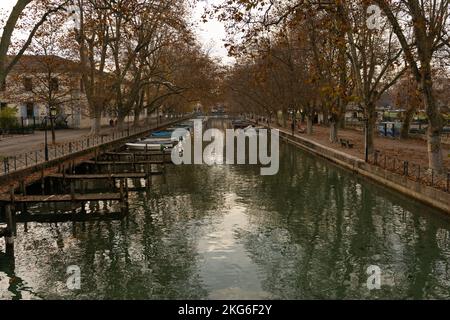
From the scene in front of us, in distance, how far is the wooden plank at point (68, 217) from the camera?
19.2 meters

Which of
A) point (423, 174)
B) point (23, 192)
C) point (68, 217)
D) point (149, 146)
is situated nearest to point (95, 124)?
point (149, 146)

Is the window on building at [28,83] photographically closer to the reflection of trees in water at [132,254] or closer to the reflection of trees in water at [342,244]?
the reflection of trees in water at [132,254]

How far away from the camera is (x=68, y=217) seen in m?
19.5

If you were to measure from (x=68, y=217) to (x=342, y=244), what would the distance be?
11354 millimetres

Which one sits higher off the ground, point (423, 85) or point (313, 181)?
point (423, 85)

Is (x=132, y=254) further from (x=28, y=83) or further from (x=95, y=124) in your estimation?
(x=95, y=124)

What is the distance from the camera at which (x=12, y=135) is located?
49000 millimetres

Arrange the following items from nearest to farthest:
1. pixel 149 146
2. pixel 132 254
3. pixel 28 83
→ pixel 132 254, pixel 28 83, pixel 149 146

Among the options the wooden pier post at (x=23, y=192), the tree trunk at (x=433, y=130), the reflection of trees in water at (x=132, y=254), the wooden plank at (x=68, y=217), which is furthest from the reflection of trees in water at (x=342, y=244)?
the wooden pier post at (x=23, y=192)

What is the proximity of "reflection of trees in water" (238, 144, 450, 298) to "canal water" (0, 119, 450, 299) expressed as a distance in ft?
0.12

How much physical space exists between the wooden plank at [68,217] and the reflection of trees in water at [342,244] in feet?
19.5
